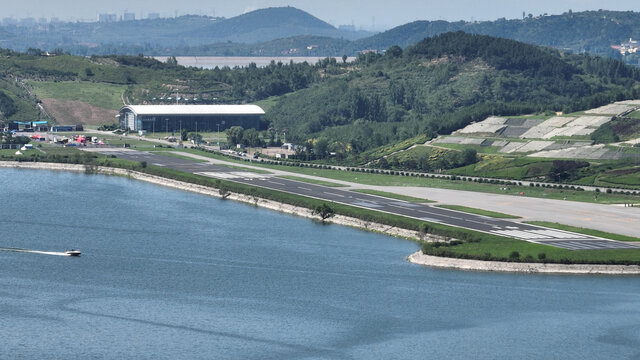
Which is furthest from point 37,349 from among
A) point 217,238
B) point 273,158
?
point 273,158

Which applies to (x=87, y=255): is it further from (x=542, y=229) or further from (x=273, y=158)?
(x=273, y=158)

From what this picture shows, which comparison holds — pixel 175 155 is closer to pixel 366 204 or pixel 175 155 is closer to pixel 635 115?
pixel 366 204

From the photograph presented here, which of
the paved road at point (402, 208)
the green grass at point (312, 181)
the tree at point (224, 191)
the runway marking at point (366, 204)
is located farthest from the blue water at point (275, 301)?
the green grass at point (312, 181)

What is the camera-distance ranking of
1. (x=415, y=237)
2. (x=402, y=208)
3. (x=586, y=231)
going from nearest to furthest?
1. (x=415, y=237)
2. (x=586, y=231)
3. (x=402, y=208)

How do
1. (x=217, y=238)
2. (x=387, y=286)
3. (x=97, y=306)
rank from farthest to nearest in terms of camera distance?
(x=217, y=238) < (x=387, y=286) < (x=97, y=306)

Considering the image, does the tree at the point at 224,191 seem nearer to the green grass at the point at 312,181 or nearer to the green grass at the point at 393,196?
the green grass at the point at 312,181

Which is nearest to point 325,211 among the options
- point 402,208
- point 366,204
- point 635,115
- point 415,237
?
point 366,204
